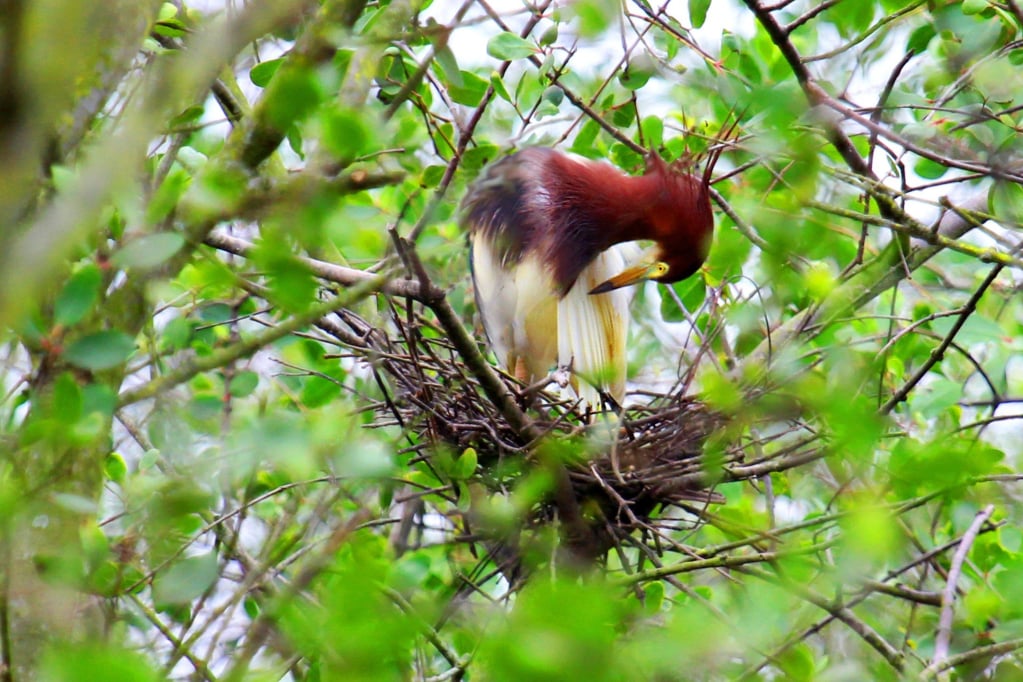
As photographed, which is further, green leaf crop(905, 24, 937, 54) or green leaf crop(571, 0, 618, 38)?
green leaf crop(905, 24, 937, 54)

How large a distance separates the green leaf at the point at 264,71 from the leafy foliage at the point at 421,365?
1.7 inches

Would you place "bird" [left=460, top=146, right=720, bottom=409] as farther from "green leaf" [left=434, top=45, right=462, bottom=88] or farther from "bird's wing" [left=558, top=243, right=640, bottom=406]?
"green leaf" [left=434, top=45, right=462, bottom=88]

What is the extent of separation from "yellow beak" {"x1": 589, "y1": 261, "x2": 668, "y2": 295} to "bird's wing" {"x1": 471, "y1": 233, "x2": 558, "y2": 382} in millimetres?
167

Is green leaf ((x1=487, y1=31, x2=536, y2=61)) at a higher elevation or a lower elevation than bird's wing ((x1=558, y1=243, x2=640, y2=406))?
higher

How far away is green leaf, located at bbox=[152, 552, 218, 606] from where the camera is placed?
59.4 inches

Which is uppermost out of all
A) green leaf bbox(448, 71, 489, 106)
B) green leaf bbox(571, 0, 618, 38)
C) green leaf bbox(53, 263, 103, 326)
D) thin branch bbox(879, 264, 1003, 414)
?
green leaf bbox(571, 0, 618, 38)

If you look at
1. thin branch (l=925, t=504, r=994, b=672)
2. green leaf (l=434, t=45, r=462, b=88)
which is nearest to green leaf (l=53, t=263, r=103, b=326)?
green leaf (l=434, t=45, r=462, b=88)

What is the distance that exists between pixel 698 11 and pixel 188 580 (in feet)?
6.31

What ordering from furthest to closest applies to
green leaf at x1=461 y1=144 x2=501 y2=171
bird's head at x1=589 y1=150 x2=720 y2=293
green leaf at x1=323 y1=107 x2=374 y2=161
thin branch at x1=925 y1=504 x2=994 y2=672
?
bird's head at x1=589 y1=150 x2=720 y2=293, green leaf at x1=461 y1=144 x2=501 y2=171, thin branch at x1=925 y1=504 x2=994 y2=672, green leaf at x1=323 y1=107 x2=374 y2=161

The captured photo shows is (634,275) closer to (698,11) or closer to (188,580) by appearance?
(698,11)

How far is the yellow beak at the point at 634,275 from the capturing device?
10.7ft

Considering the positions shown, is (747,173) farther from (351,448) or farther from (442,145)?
(351,448)

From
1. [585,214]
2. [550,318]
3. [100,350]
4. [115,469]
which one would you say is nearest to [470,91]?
[585,214]

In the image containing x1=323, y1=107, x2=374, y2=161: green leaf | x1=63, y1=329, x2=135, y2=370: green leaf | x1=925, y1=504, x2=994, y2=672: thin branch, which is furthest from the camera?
x1=925, y1=504, x2=994, y2=672: thin branch
